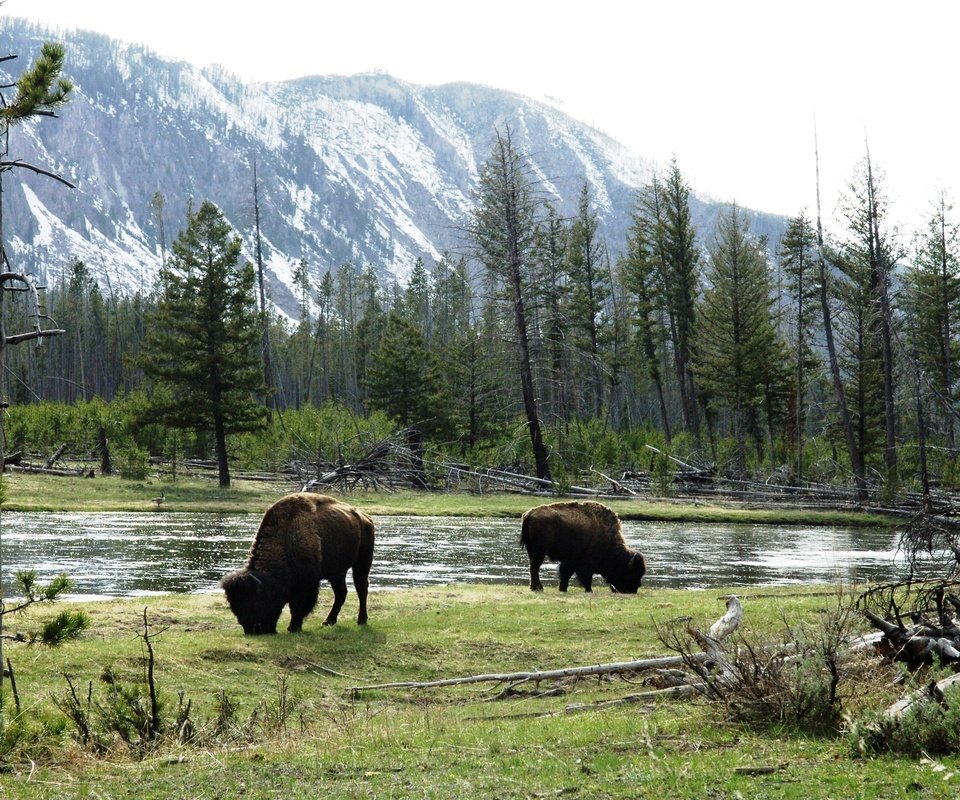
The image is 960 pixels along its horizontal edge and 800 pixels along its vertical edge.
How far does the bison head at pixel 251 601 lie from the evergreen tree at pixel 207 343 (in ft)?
101

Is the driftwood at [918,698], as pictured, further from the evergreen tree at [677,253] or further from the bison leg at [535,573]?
the evergreen tree at [677,253]

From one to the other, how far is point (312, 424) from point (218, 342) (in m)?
5.56

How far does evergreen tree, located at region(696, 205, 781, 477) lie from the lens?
53.2 m

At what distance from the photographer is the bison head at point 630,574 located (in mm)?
18938

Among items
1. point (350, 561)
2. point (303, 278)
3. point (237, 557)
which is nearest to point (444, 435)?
point (237, 557)

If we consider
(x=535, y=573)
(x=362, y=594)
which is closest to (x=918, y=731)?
(x=362, y=594)

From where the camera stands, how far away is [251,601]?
12922 mm

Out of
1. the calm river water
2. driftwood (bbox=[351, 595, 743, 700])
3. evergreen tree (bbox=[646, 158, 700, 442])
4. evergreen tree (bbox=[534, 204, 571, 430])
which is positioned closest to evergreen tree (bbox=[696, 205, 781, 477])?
evergreen tree (bbox=[646, 158, 700, 442])

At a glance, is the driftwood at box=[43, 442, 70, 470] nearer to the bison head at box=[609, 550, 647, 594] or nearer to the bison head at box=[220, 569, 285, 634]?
the bison head at box=[609, 550, 647, 594]

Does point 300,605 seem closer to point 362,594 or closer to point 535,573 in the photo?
point 362,594

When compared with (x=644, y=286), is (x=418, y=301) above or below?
above

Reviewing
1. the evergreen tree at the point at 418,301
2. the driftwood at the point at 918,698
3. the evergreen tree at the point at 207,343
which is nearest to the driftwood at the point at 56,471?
the evergreen tree at the point at 207,343

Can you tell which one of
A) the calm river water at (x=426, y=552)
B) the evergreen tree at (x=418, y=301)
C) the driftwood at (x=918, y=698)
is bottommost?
the calm river water at (x=426, y=552)

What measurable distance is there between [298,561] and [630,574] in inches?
304
